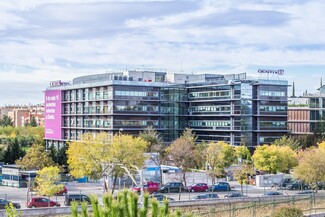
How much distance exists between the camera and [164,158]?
60.2m

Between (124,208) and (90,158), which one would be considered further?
(90,158)

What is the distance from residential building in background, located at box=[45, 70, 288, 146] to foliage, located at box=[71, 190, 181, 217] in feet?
216

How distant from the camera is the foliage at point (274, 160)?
5709 cm

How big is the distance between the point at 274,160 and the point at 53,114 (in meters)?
50.9

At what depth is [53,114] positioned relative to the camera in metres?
97.0

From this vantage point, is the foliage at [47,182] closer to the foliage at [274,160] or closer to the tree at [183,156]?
the tree at [183,156]

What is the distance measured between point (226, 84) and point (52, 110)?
3406 centimetres

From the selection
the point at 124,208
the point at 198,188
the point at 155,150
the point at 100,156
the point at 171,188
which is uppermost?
the point at 124,208

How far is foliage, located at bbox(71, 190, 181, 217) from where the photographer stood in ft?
29.9

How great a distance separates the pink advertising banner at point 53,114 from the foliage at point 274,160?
4538 centimetres

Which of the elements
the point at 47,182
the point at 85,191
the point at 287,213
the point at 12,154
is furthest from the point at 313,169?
the point at 12,154

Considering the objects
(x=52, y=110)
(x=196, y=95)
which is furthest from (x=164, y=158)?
(x=52, y=110)

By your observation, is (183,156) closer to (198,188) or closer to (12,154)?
(198,188)

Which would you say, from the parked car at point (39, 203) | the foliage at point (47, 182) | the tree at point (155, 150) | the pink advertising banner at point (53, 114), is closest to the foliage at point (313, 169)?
the tree at point (155, 150)
